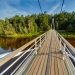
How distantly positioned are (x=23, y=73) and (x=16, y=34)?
39444 mm

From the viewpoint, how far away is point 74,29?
38.4 meters

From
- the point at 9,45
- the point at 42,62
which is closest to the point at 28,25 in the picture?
the point at 9,45

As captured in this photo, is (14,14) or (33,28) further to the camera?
(14,14)

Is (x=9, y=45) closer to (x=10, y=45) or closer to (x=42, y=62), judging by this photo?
(x=10, y=45)

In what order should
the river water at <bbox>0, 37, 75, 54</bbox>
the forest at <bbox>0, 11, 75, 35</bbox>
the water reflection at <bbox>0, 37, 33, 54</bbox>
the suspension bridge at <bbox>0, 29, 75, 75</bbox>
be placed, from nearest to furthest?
1. the suspension bridge at <bbox>0, 29, 75, 75</bbox>
2. the river water at <bbox>0, 37, 75, 54</bbox>
3. the water reflection at <bbox>0, 37, 33, 54</bbox>
4. the forest at <bbox>0, 11, 75, 35</bbox>

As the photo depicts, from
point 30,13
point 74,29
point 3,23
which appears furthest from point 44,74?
point 30,13

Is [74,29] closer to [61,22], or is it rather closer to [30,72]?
[61,22]

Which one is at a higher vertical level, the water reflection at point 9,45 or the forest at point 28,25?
the forest at point 28,25

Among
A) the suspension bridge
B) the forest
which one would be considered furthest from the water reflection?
the forest

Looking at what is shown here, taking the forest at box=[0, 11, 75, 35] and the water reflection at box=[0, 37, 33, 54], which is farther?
the forest at box=[0, 11, 75, 35]

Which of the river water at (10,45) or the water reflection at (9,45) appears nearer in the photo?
the river water at (10,45)

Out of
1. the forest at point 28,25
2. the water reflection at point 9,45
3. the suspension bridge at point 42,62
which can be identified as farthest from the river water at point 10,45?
the forest at point 28,25

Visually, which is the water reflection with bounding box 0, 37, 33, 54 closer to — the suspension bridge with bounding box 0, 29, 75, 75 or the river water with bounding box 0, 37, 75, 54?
the river water with bounding box 0, 37, 75, 54

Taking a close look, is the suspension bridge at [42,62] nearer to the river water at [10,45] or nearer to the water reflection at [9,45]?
the river water at [10,45]
